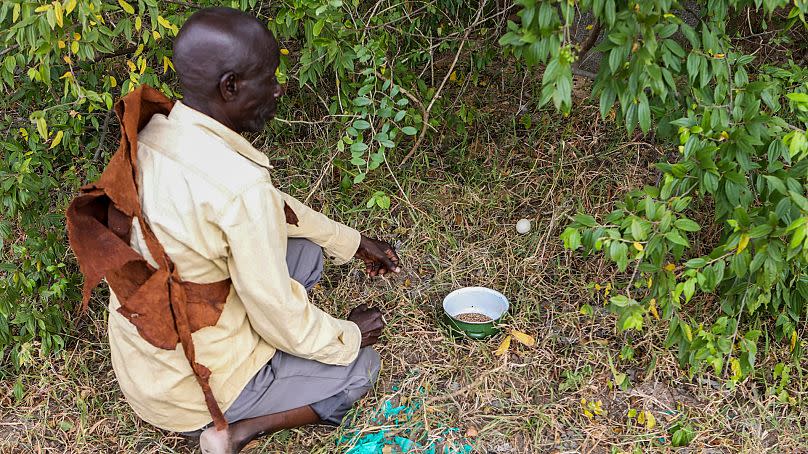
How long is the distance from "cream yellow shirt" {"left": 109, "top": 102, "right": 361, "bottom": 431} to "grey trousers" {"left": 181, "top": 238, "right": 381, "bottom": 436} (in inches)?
2.0

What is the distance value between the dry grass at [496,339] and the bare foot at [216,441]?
23cm

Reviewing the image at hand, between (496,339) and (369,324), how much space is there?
1.59 feet

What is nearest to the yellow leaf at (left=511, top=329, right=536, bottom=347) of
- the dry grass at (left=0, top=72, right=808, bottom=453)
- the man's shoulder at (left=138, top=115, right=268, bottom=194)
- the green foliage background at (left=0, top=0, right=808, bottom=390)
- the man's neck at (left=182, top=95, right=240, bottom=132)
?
the dry grass at (left=0, top=72, right=808, bottom=453)

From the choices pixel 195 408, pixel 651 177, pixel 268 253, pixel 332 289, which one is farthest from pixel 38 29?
pixel 651 177

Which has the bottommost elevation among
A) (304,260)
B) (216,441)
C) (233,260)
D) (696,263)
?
(216,441)

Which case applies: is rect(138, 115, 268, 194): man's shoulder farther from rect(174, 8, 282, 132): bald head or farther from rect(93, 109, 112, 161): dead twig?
rect(93, 109, 112, 161): dead twig

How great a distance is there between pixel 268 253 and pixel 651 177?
184 cm

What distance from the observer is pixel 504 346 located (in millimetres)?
2494

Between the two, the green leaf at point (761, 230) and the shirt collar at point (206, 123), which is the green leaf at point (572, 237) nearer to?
the green leaf at point (761, 230)

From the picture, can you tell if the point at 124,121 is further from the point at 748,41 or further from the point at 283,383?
the point at 748,41

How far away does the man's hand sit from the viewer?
8.55 ft

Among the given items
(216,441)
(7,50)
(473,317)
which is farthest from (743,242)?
(7,50)

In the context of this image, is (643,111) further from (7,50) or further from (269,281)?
(7,50)

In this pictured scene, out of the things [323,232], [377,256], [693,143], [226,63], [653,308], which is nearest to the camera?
[226,63]
